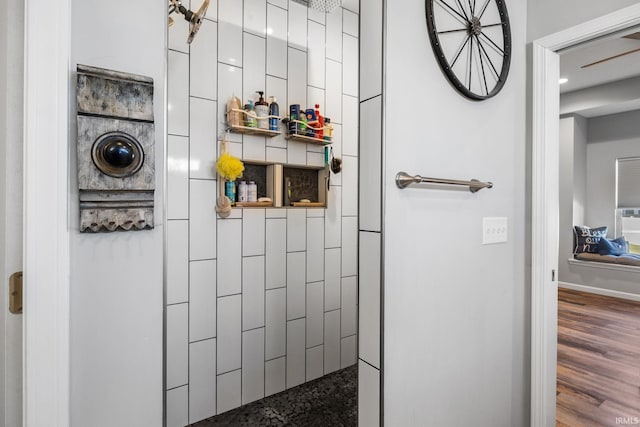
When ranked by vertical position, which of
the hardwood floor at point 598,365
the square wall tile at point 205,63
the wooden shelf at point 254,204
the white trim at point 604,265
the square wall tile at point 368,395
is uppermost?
the square wall tile at point 205,63

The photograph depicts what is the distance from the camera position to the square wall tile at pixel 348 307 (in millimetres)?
2725

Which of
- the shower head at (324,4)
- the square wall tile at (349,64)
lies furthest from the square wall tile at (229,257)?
the shower head at (324,4)

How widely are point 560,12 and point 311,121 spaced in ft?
4.77

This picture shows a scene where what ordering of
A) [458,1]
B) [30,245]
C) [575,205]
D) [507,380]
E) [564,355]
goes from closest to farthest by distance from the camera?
[30,245]
[458,1]
[507,380]
[564,355]
[575,205]

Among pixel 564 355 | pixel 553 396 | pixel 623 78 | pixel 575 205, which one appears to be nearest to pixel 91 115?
pixel 553 396

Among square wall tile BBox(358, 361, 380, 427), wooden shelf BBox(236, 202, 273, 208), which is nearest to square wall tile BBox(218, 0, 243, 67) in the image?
wooden shelf BBox(236, 202, 273, 208)

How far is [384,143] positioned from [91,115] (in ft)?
2.78

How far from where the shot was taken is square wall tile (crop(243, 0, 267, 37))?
216 centimetres

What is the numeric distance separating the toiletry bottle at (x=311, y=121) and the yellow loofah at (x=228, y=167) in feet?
2.00

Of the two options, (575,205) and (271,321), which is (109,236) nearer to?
(271,321)

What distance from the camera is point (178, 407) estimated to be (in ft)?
6.37

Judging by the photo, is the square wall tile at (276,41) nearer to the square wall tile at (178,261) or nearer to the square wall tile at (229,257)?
the square wall tile at (229,257)

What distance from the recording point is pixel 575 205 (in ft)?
18.7

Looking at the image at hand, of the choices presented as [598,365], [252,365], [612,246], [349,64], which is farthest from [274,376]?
[612,246]
